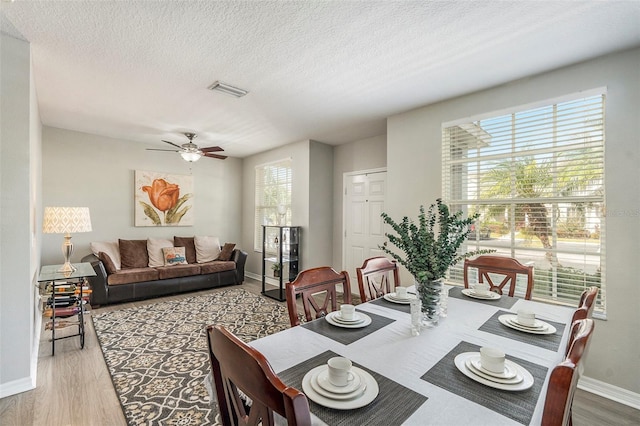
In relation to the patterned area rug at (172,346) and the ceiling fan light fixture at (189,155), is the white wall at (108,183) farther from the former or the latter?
the patterned area rug at (172,346)

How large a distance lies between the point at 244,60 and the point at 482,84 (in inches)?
87.2

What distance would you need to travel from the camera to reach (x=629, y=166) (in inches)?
89.0

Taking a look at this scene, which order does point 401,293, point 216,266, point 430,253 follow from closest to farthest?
point 430,253
point 401,293
point 216,266

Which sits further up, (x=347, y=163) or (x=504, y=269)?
(x=347, y=163)

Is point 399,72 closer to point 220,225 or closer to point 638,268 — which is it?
point 638,268

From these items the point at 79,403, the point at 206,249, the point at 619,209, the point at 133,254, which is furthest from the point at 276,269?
the point at 619,209

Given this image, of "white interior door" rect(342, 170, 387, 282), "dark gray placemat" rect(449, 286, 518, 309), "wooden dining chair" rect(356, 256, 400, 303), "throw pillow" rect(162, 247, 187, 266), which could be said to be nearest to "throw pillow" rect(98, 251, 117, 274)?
"throw pillow" rect(162, 247, 187, 266)

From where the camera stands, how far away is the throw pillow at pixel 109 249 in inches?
184

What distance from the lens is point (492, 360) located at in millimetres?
1075

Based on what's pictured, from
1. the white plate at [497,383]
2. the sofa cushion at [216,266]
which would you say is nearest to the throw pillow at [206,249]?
the sofa cushion at [216,266]

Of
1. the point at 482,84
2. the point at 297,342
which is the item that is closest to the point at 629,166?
the point at 482,84

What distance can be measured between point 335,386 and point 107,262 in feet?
15.2

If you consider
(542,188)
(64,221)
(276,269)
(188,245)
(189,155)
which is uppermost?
(189,155)

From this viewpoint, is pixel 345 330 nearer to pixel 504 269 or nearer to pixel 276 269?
pixel 504 269
